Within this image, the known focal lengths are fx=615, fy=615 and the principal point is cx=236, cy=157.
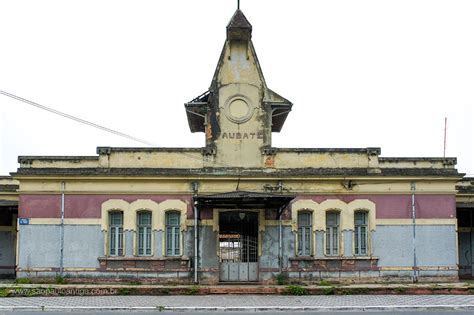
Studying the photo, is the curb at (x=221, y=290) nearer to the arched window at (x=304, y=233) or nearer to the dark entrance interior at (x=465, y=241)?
the arched window at (x=304, y=233)

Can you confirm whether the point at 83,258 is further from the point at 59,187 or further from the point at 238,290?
the point at 238,290

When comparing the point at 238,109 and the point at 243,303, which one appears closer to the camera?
the point at 243,303

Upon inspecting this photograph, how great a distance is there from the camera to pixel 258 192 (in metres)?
23.0

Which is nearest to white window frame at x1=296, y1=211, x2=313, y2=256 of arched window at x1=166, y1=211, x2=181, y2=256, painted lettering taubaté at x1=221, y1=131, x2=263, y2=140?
painted lettering taubaté at x1=221, y1=131, x2=263, y2=140

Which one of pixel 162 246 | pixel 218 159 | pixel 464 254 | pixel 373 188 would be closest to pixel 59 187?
pixel 162 246

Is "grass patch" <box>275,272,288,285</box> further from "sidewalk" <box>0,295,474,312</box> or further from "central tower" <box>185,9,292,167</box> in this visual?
"central tower" <box>185,9,292,167</box>

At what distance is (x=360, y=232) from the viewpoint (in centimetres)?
2411

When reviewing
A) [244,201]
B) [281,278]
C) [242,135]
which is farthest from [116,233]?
[281,278]

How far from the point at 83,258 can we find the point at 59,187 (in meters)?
2.87

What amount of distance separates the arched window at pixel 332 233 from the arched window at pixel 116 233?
8.02 m

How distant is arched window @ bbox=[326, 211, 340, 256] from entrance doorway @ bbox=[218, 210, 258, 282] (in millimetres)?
2824

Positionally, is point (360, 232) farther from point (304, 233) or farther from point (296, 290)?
point (296, 290)

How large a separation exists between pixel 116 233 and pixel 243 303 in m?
7.44

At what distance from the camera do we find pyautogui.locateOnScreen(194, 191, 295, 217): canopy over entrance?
2170cm
